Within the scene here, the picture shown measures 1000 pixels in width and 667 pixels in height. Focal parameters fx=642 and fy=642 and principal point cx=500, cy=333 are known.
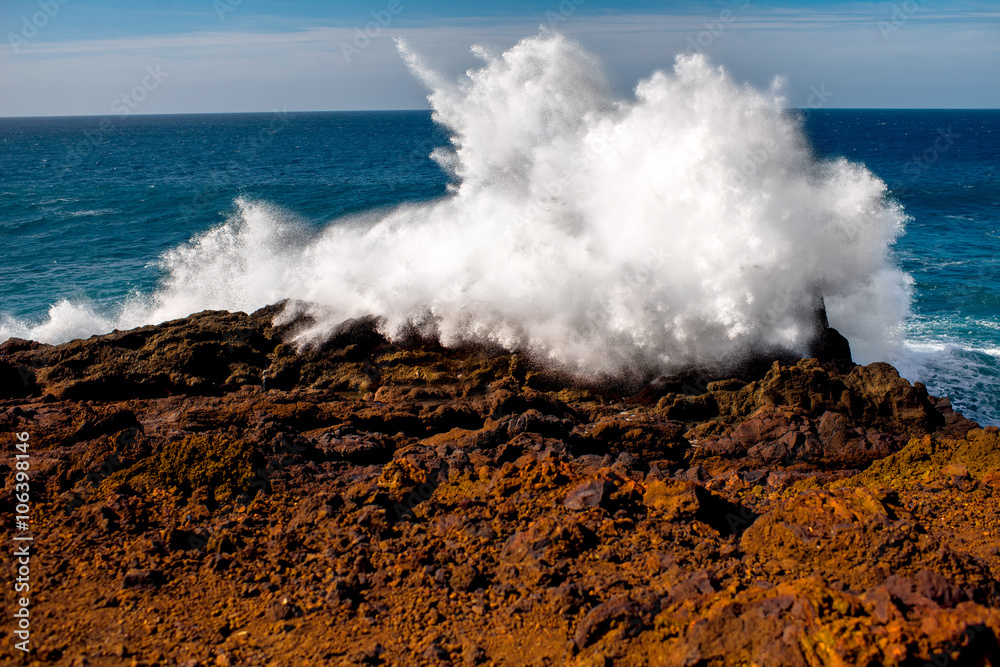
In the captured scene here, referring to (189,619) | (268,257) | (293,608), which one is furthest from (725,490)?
(268,257)

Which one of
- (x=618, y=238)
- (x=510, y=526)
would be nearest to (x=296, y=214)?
(x=618, y=238)

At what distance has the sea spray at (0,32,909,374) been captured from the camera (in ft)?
34.7

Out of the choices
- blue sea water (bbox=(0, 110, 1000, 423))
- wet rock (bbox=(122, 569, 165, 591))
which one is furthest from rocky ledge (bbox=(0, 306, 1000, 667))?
blue sea water (bbox=(0, 110, 1000, 423))

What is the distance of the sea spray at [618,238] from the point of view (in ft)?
34.7

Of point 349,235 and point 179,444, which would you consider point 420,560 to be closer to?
point 179,444

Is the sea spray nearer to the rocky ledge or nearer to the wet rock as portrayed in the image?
the rocky ledge

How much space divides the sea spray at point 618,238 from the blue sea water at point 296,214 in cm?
493

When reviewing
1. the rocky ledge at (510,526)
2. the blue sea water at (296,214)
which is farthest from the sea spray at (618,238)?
the blue sea water at (296,214)

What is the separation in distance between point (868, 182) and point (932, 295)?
939 cm

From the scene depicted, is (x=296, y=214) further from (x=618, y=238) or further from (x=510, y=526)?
(x=510, y=526)

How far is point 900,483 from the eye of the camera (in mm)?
6617

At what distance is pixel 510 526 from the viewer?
5.62 m

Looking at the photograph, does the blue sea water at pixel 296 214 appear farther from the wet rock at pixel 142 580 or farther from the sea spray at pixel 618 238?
the wet rock at pixel 142 580

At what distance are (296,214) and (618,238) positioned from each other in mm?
25526
